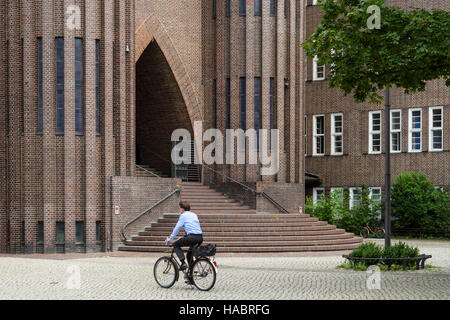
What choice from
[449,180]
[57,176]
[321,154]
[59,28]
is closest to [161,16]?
[59,28]

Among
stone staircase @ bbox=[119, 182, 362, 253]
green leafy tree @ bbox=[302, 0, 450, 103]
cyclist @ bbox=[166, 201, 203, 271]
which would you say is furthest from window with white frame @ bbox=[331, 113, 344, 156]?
cyclist @ bbox=[166, 201, 203, 271]

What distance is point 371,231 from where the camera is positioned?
36938 mm

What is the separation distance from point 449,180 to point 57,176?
20.3 metres

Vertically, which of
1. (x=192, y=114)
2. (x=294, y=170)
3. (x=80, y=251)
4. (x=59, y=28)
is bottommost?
(x=80, y=251)

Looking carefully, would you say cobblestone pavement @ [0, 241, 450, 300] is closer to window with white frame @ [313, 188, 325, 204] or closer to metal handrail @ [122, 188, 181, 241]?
metal handrail @ [122, 188, 181, 241]

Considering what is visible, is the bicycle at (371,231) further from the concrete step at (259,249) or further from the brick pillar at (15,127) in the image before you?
the brick pillar at (15,127)

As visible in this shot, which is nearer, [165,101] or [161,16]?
[161,16]

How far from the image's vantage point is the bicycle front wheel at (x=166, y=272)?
1482 cm

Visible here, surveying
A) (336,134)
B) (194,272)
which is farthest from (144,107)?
(194,272)

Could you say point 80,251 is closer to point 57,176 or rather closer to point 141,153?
point 57,176

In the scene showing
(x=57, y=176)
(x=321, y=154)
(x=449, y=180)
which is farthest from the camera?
(x=321, y=154)

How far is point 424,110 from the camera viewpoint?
3831 cm

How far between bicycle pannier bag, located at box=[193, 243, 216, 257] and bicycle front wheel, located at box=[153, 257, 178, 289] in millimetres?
703

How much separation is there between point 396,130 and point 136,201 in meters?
17.0
